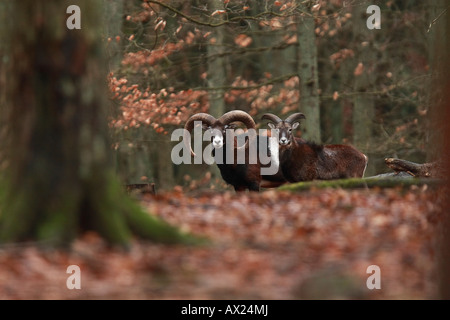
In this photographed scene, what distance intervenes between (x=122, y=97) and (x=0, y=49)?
11585mm

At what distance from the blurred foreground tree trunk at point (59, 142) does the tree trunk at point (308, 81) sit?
13.7m

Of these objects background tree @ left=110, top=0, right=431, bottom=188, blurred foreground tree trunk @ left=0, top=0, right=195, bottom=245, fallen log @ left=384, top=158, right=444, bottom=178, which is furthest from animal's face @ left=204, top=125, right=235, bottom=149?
blurred foreground tree trunk @ left=0, top=0, right=195, bottom=245

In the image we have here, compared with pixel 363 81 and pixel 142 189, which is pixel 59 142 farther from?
pixel 363 81

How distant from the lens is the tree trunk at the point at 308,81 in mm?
22938

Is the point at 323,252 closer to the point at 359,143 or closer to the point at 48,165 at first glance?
the point at 48,165

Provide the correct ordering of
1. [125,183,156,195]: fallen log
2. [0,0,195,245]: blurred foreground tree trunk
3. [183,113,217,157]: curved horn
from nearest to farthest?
[0,0,195,245]: blurred foreground tree trunk < [125,183,156,195]: fallen log < [183,113,217,157]: curved horn

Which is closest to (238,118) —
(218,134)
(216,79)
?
(218,134)

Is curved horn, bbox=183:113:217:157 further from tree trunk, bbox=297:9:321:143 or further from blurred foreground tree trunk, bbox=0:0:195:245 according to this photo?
blurred foreground tree trunk, bbox=0:0:195:245

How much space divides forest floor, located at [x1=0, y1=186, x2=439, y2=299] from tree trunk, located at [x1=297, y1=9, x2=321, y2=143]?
472 inches

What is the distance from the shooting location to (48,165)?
9.51 meters

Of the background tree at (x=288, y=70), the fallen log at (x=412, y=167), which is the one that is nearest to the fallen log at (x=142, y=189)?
the fallen log at (x=412, y=167)

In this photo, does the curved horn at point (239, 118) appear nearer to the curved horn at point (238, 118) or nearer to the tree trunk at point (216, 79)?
the curved horn at point (238, 118)

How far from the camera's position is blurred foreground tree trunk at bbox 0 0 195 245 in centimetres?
940
